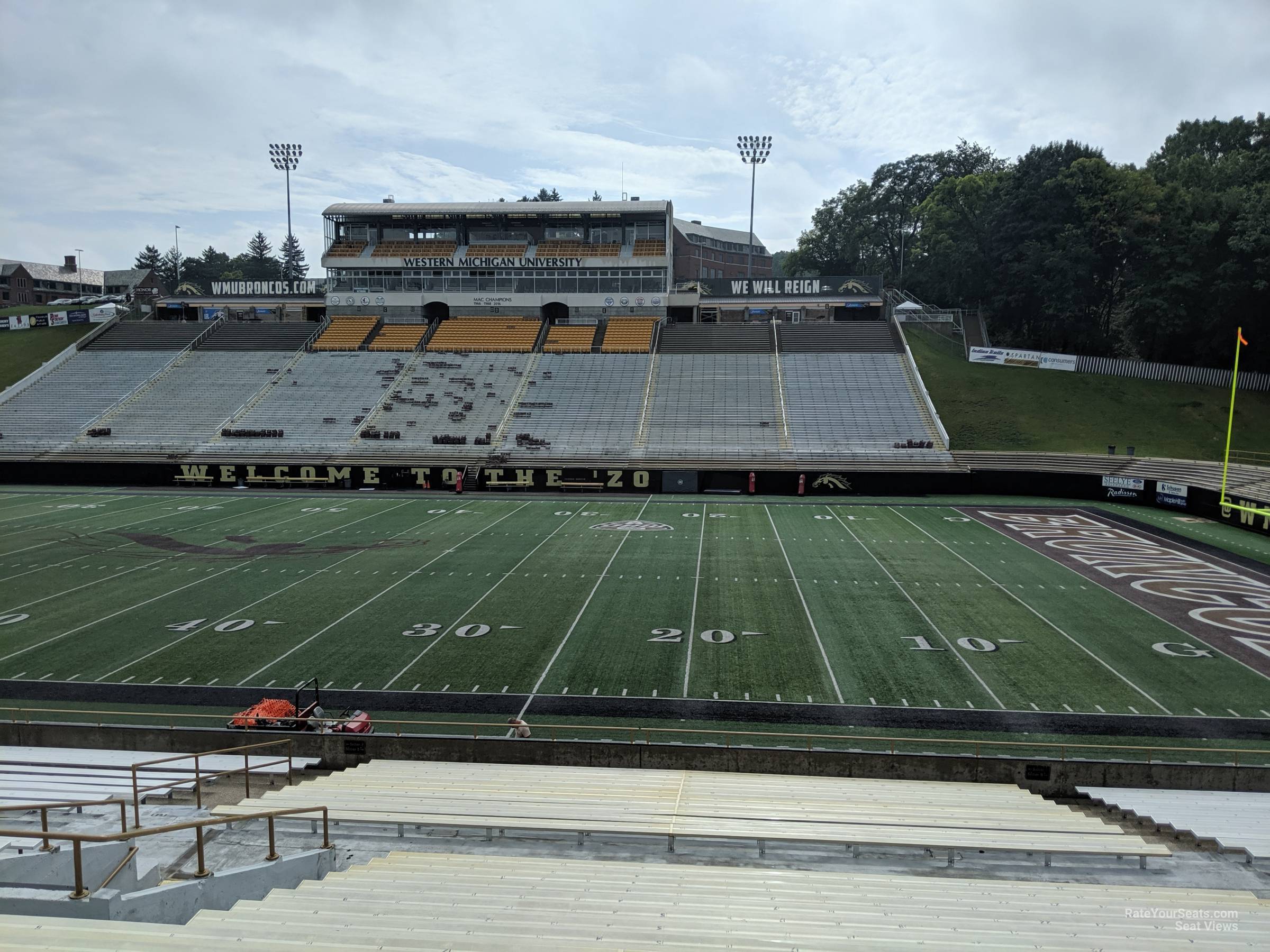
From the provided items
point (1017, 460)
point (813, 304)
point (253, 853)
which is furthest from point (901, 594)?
point (813, 304)

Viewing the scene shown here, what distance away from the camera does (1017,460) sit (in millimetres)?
37969

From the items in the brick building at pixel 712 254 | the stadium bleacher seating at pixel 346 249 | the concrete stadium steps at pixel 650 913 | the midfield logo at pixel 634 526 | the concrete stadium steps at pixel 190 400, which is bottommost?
the midfield logo at pixel 634 526

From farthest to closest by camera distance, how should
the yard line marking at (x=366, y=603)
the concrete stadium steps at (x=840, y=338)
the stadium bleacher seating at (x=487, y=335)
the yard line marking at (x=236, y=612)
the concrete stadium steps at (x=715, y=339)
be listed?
Result: 1. the stadium bleacher seating at (x=487, y=335)
2. the concrete stadium steps at (x=715, y=339)
3. the concrete stadium steps at (x=840, y=338)
4. the yard line marking at (x=236, y=612)
5. the yard line marking at (x=366, y=603)

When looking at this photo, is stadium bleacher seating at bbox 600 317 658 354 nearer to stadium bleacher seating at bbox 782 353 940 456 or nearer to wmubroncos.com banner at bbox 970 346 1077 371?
stadium bleacher seating at bbox 782 353 940 456

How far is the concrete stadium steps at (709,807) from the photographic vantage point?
8.50 metres

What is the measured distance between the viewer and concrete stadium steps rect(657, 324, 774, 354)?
50.6 meters

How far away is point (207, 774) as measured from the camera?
9.75 meters

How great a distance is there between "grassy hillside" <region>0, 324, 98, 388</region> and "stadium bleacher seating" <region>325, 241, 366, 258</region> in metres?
18.5

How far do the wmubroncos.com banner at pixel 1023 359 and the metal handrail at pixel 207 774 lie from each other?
155 ft

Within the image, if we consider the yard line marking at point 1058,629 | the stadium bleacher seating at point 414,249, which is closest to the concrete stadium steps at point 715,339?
the stadium bleacher seating at point 414,249

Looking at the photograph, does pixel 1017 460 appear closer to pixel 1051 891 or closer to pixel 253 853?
pixel 1051 891

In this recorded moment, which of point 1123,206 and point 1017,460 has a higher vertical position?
point 1123,206

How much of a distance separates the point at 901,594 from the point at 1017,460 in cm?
2099

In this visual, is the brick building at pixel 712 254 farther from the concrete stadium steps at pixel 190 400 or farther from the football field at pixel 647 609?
the football field at pixel 647 609
